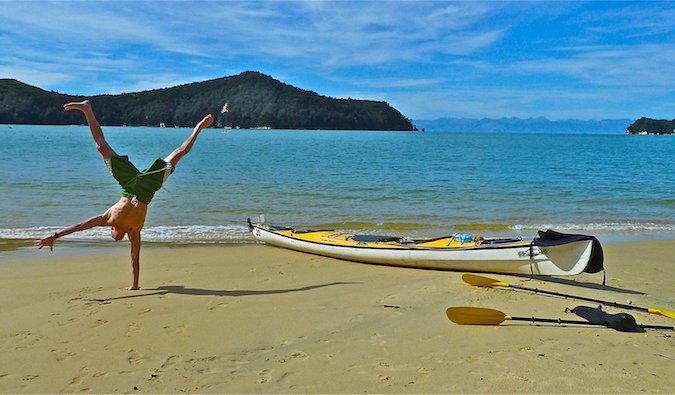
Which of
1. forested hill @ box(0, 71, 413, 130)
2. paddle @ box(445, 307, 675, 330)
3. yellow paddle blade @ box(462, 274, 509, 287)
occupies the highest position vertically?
forested hill @ box(0, 71, 413, 130)

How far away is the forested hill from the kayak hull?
153010mm

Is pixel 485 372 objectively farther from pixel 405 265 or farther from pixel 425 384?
pixel 405 265

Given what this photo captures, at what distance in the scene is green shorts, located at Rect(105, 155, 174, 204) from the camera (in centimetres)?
607

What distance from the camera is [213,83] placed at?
167 m

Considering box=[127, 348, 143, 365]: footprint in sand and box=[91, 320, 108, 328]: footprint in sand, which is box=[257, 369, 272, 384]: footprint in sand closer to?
box=[127, 348, 143, 365]: footprint in sand

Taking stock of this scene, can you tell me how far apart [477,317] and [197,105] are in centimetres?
16587

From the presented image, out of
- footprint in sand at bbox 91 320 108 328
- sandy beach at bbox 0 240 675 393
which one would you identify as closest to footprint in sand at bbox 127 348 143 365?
sandy beach at bbox 0 240 675 393

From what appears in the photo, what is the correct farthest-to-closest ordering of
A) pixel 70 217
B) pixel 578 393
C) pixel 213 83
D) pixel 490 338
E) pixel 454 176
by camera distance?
pixel 213 83
pixel 454 176
pixel 70 217
pixel 490 338
pixel 578 393

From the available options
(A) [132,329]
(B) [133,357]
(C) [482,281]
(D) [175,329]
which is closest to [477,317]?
(C) [482,281]

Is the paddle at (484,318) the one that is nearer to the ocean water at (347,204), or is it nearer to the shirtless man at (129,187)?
the shirtless man at (129,187)

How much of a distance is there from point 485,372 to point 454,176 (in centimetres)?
2225

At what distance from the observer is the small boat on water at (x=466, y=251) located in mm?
6871

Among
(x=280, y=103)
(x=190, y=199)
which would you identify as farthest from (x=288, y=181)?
(x=280, y=103)

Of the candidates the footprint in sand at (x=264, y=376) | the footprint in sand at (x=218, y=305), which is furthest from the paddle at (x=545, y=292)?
the footprint in sand at (x=264, y=376)
